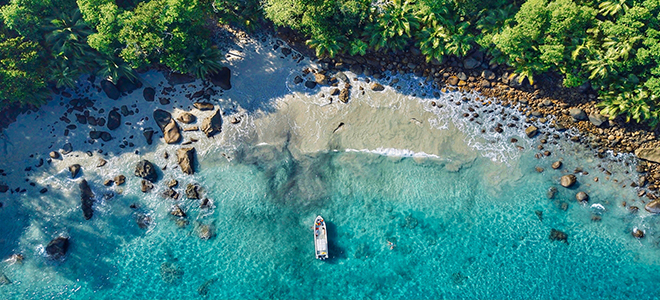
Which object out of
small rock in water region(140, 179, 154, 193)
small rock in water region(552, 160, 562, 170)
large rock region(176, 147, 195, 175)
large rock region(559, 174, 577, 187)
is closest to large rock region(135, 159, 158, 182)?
small rock in water region(140, 179, 154, 193)

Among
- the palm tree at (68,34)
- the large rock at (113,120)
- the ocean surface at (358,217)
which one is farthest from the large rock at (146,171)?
the palm tree at (68,34)

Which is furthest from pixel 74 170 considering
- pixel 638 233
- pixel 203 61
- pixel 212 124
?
pixel 638 233

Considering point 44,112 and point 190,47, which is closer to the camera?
point 190,47

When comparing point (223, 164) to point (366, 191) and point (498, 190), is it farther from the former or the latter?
point (498, 190)

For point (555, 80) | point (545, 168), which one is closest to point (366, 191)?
point (545, 168)

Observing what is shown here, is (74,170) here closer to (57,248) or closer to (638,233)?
(57,248)
